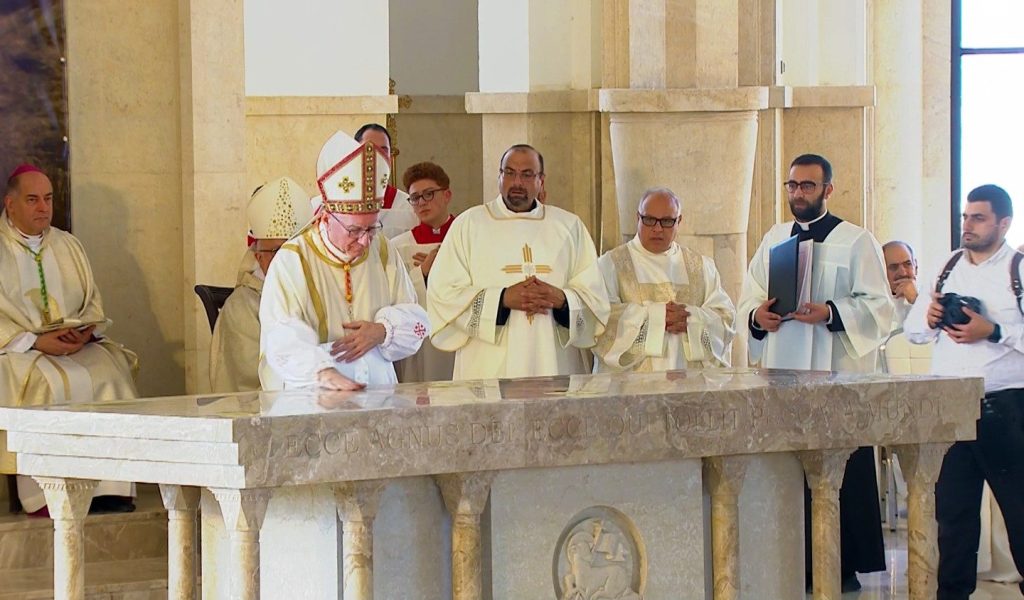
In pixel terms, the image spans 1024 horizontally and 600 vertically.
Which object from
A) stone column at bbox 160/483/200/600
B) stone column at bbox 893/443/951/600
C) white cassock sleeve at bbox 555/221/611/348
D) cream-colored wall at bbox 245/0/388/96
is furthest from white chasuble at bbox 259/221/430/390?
Result: cream-colored wall at bbox 245/0/388/96

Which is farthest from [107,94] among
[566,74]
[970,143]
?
[970,143]

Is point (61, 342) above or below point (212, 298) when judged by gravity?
below

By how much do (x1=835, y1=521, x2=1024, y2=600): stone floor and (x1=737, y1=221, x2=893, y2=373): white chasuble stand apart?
916 millimetres

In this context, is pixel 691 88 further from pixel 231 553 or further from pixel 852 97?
pixel 231 553

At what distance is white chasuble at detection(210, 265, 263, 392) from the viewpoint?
784cm

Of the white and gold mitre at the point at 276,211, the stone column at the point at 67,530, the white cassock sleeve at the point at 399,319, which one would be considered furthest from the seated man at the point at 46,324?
the stone column at the point at 67,530

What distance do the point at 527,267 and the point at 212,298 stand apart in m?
1.35

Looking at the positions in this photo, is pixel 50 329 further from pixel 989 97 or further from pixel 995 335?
pixel 989 97

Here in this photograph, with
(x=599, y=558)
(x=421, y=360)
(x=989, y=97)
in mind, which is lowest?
(x=599, y=558)

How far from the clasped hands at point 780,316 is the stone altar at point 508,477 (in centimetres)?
151

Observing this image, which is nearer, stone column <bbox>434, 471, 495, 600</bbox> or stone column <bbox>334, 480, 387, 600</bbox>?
stone column <bbox>334, 480, 387, 600</bbox>

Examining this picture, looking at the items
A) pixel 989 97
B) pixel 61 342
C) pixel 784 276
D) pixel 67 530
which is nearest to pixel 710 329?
pixel 784 276

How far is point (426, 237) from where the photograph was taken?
8719 millimetres

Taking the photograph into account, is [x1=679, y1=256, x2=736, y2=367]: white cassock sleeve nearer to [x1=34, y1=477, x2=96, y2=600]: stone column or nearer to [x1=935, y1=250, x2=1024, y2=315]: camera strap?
[x1=935, y1=250, x2=1024, y2=315]: camera strap
